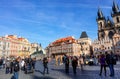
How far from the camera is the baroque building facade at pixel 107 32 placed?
78775 millimetres

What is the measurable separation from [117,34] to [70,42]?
25.5 m

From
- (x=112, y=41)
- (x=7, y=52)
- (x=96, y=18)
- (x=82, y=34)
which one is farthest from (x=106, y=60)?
(x=82, y=34)

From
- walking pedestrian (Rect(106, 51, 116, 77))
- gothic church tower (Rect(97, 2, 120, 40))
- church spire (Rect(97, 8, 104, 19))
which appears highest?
church spire (Rect(97, 8, 104, 19))

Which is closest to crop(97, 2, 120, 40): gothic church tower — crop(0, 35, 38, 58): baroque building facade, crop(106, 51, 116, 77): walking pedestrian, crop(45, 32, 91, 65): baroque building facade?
crop(45, 32, 91, 65): baroque building facade

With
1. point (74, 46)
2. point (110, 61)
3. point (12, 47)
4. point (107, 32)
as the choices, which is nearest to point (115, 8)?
point (107, 32)

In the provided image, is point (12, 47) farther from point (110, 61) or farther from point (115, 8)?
point (110, 61)

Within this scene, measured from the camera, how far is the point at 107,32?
3354 inches

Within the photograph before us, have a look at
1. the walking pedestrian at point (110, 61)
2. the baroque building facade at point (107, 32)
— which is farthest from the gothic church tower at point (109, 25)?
the walking pedestrian at point (110, 61)

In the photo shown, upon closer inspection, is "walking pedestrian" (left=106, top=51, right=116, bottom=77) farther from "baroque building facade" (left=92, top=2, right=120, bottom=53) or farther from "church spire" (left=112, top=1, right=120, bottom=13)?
"church spire" (left=112, top=1, right=120, bottom=13)

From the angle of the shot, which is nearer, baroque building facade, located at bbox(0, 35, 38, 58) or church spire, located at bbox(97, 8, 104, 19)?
baroque building facade, located at bbox(0, 35, 38, 58)

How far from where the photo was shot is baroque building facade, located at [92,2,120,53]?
78.8 metres

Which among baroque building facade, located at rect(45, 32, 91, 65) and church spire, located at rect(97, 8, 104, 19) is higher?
church spire, located at rect(97, 8, 104, 19)

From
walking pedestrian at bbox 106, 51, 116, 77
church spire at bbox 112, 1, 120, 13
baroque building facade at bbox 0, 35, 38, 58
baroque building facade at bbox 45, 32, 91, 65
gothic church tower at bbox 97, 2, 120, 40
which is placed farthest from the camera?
baroque building facade at bbox 45, 32, 91, 65

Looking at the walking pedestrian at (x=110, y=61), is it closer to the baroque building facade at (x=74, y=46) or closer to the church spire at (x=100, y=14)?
the baroque building facade at (x=74, y=46)
